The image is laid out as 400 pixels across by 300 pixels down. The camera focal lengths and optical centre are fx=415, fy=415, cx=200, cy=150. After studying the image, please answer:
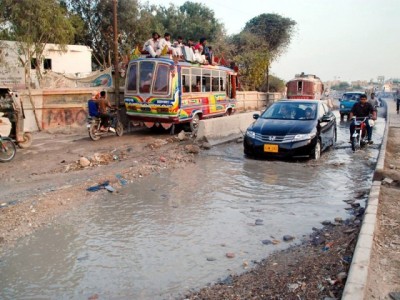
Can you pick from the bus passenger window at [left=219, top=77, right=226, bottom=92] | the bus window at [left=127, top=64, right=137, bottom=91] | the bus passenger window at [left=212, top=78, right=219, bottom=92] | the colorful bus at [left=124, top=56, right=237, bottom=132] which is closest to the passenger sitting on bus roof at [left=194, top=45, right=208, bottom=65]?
the colorful bus at [left=124, top=56, right=237, bottom=132]

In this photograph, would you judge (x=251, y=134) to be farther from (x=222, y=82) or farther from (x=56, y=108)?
(x=56, y=108)

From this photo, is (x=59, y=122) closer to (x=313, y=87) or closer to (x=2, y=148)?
(x=2, y=148)

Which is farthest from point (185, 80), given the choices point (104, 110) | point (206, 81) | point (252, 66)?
point (252, 66)

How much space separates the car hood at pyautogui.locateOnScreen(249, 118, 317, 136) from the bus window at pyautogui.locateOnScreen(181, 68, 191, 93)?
4.77m

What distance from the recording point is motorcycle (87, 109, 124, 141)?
1420cm

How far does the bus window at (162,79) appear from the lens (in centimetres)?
1454

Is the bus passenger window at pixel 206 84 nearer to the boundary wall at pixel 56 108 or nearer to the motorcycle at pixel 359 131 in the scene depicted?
the boundary wall at pixel 56 108

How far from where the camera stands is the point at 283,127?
1066cm

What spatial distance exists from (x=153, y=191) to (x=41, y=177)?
9.03ft

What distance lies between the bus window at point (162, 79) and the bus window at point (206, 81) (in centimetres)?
259

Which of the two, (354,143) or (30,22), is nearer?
(354,143)

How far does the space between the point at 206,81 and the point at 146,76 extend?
3226 millimetres

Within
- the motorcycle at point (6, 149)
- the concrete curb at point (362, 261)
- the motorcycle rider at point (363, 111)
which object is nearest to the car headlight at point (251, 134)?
the motorcycle rider at point (363, 111)

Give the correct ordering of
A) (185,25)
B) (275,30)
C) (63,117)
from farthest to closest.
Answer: (275,30), (185,25), (63,117)
